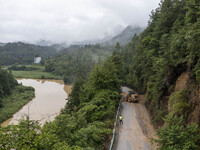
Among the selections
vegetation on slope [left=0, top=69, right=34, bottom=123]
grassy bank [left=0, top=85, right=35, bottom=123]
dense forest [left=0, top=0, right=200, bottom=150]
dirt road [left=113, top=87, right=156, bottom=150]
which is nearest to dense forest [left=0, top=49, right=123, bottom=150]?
dense forest [left=0, top=0, right=200, bottom=150]

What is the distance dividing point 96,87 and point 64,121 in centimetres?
1257

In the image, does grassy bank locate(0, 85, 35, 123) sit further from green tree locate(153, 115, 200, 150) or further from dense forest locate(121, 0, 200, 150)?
green tree locate(153, 115, 200, 150)

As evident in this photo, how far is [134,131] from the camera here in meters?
17.9

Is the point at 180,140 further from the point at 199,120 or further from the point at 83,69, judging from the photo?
the point at 83,69

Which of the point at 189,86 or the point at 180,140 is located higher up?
the point at 189,86

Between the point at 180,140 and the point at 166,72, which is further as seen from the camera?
the point at 166,72

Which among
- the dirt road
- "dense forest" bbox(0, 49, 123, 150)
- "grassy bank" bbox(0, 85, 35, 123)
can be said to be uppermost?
"dense forest" bbox(0, 49, 123, 150)

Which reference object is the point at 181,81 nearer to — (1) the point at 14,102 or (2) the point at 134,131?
(2) the point at 134,131

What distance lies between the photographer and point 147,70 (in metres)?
29.7

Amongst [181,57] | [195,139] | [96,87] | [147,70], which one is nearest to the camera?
[195,139]

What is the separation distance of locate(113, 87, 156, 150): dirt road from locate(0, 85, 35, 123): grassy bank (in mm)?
34712

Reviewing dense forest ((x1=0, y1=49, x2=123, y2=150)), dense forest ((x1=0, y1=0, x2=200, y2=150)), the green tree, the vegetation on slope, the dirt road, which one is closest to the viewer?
dense forest ((x1=0, y1=49, x2=123, y2=150))

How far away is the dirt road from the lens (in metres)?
14.8

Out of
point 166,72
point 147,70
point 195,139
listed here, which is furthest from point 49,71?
point 195,139
